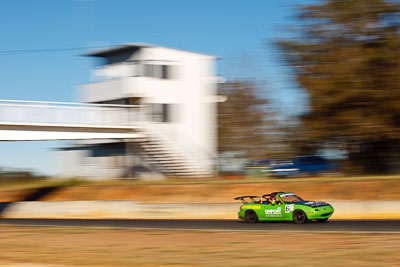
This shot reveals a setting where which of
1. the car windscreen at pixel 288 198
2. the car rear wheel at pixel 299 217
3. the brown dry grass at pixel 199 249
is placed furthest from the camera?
the car windscreen at pixel 288 198

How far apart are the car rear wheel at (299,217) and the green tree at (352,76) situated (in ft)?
52.3

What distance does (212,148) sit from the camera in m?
49.1

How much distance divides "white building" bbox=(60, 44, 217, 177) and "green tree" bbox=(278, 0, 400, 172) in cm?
988

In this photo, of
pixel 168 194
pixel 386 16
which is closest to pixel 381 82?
pixel 386 16

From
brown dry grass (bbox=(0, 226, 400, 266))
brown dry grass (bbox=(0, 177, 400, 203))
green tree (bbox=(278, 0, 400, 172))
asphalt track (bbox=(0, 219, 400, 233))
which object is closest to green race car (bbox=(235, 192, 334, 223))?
asphalt track (bbox=(0, 219, 400, 233))

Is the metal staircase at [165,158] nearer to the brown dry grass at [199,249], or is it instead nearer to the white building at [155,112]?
the white building at [155,112]

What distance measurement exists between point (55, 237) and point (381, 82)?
2239cm

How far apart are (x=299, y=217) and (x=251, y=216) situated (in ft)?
7.35

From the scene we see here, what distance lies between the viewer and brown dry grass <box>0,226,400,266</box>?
13.1m

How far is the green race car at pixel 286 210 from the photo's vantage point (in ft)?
68.3

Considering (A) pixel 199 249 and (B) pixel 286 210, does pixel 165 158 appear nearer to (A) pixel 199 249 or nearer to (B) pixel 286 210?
(B) pixel 286 210

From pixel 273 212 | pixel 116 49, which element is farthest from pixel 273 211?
pixel 116 49

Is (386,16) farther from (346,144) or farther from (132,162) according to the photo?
(132,162)

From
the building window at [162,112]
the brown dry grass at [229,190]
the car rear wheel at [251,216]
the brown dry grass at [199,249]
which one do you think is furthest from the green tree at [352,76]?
the brown dry grass at [199,249]
